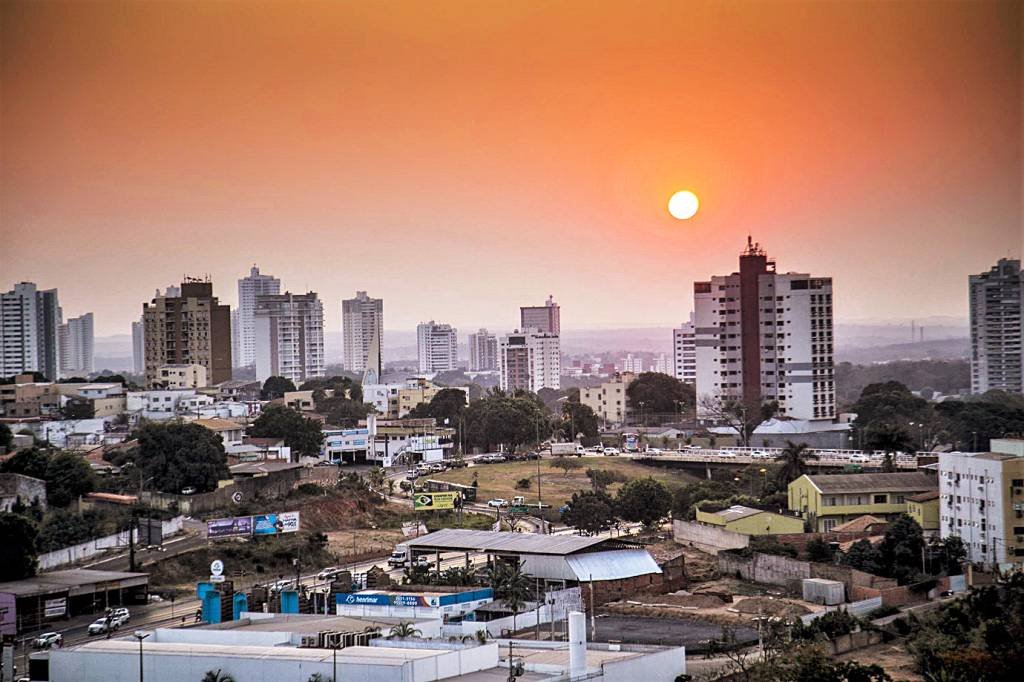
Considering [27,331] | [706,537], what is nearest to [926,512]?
[706,537]

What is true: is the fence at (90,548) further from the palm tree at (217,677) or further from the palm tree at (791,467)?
the palm tree at (791,467)

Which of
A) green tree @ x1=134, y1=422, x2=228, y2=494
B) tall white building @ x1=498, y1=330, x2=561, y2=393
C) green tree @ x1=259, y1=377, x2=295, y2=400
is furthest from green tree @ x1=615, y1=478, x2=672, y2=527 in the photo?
tall white building @ x1=498, y1=330, x2=561, y2=393

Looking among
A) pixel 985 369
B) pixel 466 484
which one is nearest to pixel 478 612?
pixel 466 484

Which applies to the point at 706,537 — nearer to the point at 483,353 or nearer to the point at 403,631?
the point at 403,631

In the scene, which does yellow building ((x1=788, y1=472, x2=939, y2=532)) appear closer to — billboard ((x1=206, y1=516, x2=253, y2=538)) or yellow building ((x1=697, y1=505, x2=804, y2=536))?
yellow building ((x1=697, y1=505, x2=804, y2=536))

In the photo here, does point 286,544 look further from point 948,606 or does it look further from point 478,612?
point 948,606
